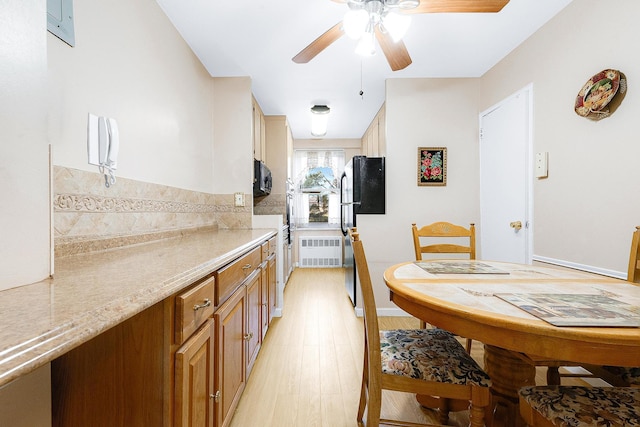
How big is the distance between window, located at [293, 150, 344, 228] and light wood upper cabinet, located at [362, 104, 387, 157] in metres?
A: 0.76

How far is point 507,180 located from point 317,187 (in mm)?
3370

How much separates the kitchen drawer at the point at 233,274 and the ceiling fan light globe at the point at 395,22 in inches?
57.6

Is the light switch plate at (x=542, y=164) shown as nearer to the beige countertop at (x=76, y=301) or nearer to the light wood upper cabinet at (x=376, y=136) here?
the light wood upper cabinet at (x=376, y=136)

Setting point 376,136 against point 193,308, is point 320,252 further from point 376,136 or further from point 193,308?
point 193,308

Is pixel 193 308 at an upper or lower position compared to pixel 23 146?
lower

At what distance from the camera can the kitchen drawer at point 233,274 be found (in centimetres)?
120

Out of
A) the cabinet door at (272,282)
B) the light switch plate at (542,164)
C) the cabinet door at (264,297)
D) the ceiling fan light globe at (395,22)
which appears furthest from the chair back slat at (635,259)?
the cabinet door at (272,282)

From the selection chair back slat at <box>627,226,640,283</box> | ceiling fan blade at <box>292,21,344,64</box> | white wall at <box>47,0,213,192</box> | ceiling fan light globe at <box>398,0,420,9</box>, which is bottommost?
chair back slat at <box>627,226,640,283</box>

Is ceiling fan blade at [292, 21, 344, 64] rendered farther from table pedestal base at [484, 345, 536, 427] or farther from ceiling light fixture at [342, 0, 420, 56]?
table pedestal base at [484, 345, 536, 427]

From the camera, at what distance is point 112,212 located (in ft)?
4.70

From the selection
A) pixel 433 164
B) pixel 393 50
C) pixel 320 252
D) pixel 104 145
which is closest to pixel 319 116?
pixel 433 164

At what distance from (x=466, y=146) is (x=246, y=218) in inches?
92.7

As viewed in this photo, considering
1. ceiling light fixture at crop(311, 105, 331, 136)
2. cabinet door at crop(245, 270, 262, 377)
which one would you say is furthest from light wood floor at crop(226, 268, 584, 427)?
ceiling light fixture at crop(311, 105, 331, 136)

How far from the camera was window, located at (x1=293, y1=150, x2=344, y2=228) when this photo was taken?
17.9ft
